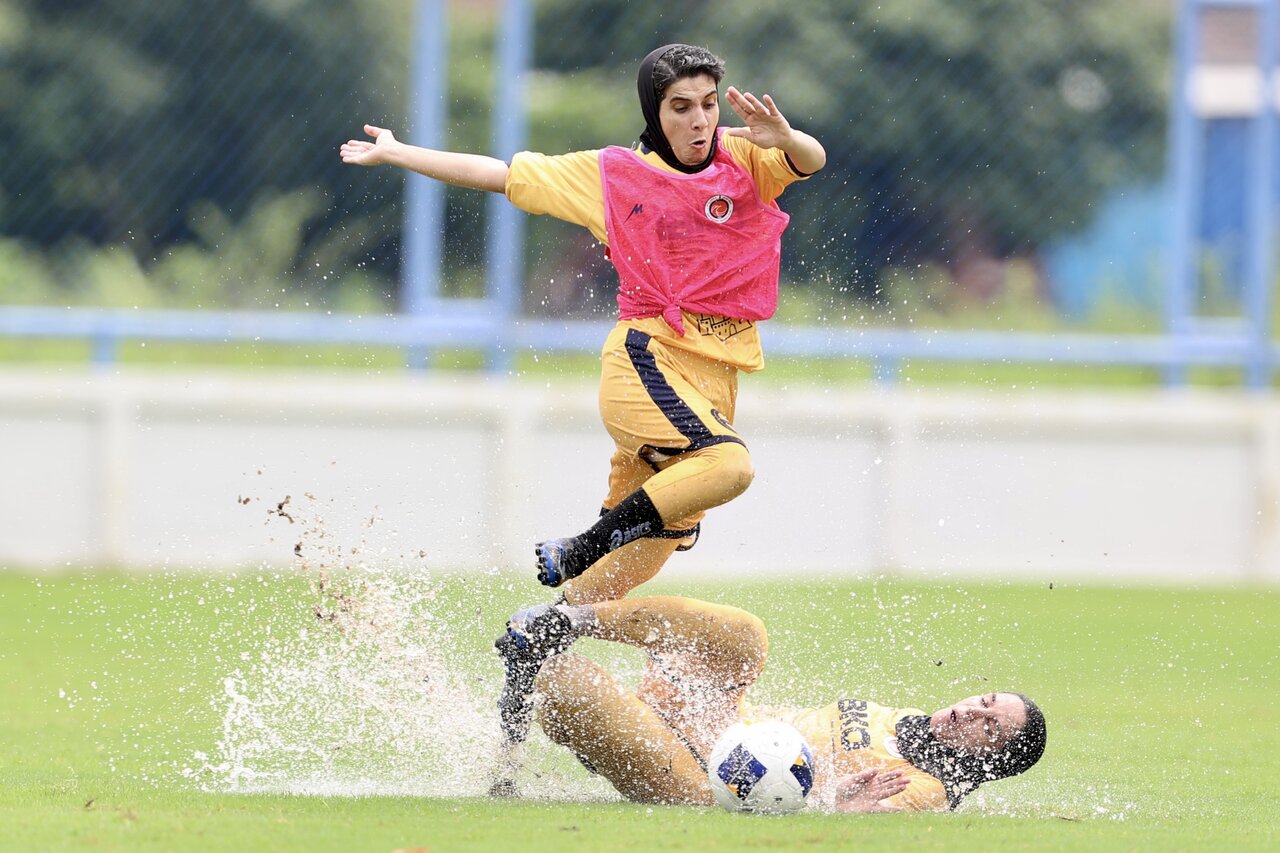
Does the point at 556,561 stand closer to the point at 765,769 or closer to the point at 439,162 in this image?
the point at 765,769

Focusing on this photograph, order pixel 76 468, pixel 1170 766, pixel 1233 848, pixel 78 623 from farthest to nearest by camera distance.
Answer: pixel 76 468 → pixel 78 623 → pixel 1170 766 → pixel 1233 848

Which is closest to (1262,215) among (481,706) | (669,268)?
(669,268)

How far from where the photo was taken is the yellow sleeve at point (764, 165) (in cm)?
618

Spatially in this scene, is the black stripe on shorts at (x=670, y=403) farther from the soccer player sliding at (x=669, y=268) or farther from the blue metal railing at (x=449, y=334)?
the blue metal railing at (x=449, y=334)

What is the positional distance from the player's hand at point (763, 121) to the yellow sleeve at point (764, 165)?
0.14 metres

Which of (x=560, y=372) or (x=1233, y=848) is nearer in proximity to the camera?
(x=1233, y=848)

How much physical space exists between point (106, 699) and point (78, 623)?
2.14m

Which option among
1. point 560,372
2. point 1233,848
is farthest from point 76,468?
point 1233,848

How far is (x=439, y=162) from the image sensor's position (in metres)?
6.08

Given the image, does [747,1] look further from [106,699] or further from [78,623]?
[106,699]

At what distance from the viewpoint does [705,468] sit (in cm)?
598

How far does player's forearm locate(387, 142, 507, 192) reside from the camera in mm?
6074

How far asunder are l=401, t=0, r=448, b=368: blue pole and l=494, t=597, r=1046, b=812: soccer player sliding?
6595mm

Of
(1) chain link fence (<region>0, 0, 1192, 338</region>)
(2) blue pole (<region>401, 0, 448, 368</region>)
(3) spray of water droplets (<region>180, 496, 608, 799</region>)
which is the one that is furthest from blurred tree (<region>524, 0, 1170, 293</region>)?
(3) spray of water droplets (<region>180, 496, 608, 799</region>)
